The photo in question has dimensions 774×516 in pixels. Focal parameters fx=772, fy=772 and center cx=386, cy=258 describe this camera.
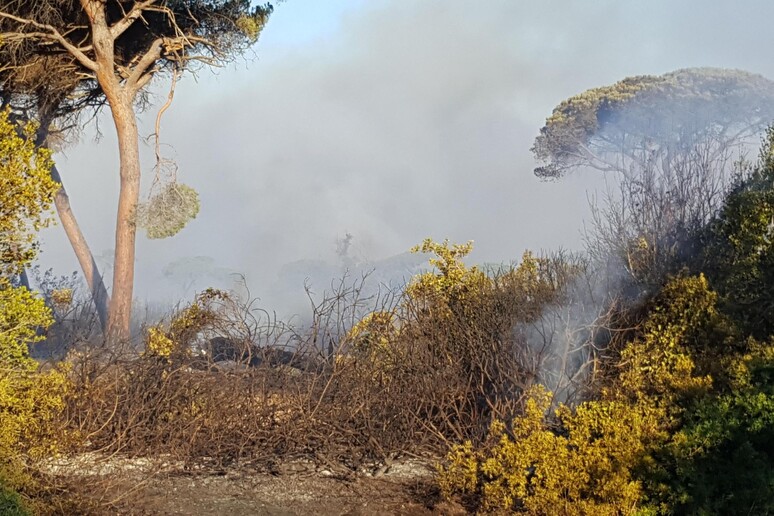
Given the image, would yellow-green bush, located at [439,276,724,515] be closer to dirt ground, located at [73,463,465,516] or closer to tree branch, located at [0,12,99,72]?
dirt ground, located at [73,463,465,516]

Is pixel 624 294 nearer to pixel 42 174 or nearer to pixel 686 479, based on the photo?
pixel 686 479

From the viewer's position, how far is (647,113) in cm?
1902

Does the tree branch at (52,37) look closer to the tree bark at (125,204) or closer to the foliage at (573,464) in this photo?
the tree bark at (125,204)

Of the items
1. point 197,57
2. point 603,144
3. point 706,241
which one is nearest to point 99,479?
point 706,241

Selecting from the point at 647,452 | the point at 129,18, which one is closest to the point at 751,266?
the point at 647,452

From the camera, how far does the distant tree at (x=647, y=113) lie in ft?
60.8

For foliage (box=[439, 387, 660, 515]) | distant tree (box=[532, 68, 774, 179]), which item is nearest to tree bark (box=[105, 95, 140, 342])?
foliage (box=[439, 387, 660, 515])

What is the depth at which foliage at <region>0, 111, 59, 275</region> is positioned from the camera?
554 cm

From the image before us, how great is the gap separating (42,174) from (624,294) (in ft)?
18.4

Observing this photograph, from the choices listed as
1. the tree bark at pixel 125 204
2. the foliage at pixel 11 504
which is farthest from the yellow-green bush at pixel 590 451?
the tree bark at pixel 125 204

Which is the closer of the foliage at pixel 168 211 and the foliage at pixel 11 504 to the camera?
the foliage at pixel 11 504

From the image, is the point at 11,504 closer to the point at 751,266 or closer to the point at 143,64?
the point at 751,266

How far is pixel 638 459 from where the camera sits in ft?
18.2

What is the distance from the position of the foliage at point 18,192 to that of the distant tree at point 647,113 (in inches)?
556
